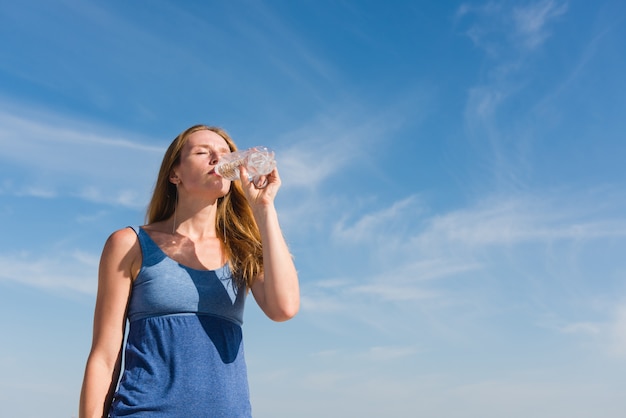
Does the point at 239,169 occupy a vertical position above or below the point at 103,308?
above

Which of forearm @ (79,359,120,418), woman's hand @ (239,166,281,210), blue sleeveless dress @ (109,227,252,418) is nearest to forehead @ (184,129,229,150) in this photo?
woman's hand @ (239,166,281,210)

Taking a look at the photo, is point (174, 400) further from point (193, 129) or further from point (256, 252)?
point (193, 129)

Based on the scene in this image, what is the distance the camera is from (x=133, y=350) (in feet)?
15.7

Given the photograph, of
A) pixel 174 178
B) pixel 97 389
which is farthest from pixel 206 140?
pixel 97 389

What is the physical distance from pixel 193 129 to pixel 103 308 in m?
1.60

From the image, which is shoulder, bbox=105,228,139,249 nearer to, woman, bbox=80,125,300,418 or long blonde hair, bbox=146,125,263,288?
woman, bbox=80,125,300,418

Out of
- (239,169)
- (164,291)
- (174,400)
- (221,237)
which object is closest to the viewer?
(174,400)

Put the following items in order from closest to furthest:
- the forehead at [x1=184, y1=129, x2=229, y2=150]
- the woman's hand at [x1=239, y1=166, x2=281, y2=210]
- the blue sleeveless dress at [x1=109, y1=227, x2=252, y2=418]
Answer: the blue sleeveless dress at [x1=109, y1=227, x2=252, y2=418], the woman's hand at [x1=239, y1=166, x2=281, y2=210], the forehead at [x1=184, y1=129, x2=229, y2=150]

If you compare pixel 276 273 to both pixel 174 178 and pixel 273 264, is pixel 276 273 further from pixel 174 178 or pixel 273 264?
pixel 174 178

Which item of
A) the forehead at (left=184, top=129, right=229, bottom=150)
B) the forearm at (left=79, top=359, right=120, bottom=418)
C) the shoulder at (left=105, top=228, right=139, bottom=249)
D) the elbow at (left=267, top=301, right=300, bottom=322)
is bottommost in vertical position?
the forearm at (left=79, top=359, right=120, bottom=418)

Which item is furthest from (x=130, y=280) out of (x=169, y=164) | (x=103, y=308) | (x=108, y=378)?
(x=169, y=164)

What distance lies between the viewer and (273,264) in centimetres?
499

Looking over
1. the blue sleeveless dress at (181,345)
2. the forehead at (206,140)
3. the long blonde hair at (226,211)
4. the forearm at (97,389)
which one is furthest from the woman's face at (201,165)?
the forearm at (97,389)

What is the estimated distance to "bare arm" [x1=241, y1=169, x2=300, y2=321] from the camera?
197 inches
